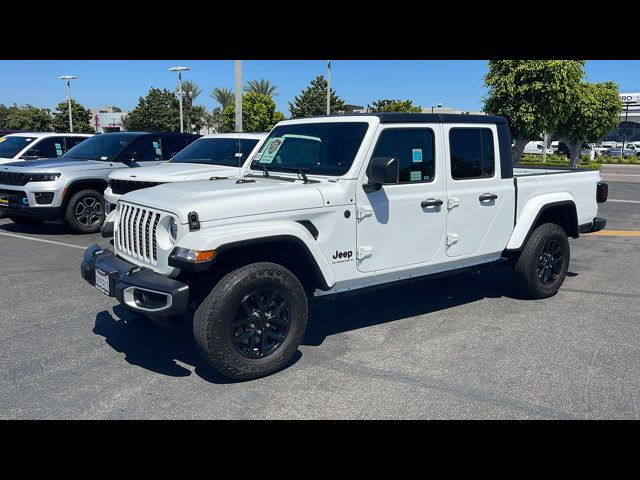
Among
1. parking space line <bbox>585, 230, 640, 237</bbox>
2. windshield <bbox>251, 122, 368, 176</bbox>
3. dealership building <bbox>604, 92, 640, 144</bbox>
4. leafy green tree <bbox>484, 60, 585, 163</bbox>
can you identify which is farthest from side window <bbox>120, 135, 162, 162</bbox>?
dealership building <bbox>604, 92, 640, 144</bbox>

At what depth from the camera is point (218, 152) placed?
934cm

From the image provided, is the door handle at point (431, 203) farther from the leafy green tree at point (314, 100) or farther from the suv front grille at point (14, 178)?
the leafy green tree at point (314, 100)

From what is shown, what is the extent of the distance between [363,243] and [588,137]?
1010 inches

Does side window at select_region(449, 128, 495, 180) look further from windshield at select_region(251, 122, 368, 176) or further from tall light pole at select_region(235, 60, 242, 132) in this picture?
tall light pole at select_region(235, 60, 242, 132)

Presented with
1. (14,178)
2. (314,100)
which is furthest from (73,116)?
(14,178)

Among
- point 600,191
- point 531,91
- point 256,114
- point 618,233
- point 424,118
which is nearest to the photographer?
point 424,118

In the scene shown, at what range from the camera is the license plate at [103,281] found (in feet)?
13.9

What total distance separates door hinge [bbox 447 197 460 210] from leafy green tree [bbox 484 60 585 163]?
14971mm

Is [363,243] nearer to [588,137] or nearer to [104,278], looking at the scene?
[104,278]

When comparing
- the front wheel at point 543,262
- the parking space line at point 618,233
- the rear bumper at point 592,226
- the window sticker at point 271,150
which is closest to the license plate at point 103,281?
the window sticker at point 271,150

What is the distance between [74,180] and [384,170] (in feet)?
23.0

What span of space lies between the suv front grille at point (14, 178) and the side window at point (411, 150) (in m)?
7.11

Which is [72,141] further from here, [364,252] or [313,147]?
[364,252]
